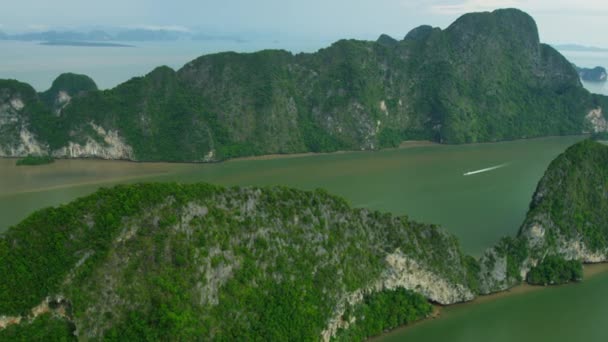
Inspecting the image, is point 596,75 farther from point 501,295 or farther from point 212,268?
point 212,268

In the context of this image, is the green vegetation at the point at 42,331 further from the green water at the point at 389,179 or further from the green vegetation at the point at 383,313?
the green water at the point at 389,179

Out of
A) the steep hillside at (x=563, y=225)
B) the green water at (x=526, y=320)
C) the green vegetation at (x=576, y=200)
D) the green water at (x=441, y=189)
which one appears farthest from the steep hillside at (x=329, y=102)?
the green water at (x=526, y=320)

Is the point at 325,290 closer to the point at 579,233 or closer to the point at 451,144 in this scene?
the point at 579,233

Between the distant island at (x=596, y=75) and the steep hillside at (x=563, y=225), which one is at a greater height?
the distant island at (x=596, y=75)

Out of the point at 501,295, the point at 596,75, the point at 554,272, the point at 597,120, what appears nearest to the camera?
the point at 501,295

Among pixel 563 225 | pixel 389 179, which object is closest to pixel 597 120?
pixel 389 179

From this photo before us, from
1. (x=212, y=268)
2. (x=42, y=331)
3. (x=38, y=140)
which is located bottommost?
(x=42, y=331)
